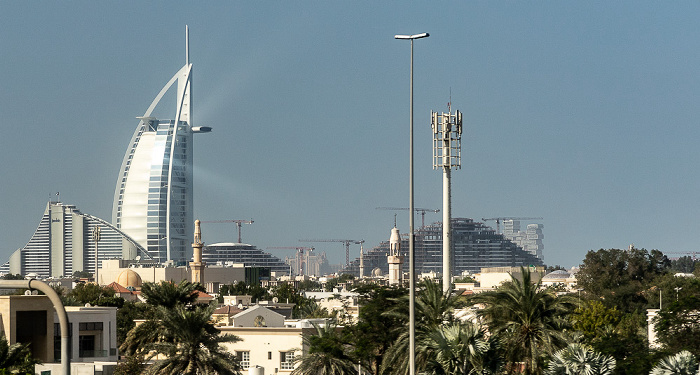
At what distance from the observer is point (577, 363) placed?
115ft

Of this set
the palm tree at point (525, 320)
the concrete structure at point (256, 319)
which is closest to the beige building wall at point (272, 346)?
the concrete structure at point (256, 319)

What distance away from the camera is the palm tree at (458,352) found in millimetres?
36094

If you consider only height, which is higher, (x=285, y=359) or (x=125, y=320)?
(x=125, y=320)

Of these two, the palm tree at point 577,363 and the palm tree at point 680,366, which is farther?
the palm tree at point 577,363

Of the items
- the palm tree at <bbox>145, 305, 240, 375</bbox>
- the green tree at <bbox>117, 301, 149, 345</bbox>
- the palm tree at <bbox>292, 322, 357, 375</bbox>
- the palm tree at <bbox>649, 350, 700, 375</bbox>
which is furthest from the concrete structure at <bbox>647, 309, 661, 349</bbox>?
the green tree at <bbox>117, 301, 149, 345</bbox>

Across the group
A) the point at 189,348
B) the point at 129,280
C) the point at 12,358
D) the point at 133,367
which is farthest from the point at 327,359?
the point at 129,280

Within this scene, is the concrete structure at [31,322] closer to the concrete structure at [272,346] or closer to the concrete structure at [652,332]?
the concrete structure at [272,346]

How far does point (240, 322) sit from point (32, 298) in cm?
2067

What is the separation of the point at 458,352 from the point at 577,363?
372 cm

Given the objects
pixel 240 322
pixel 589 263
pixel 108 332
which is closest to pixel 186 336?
pixel 108 332

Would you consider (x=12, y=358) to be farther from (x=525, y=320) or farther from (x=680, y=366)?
(x=680, y=366)

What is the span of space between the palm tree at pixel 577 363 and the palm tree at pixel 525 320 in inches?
148

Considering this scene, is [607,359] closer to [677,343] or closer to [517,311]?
[517,311]

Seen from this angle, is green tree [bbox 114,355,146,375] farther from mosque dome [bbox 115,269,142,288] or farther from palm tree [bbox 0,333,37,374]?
mosque dome [bbox 115,269,142,288]
